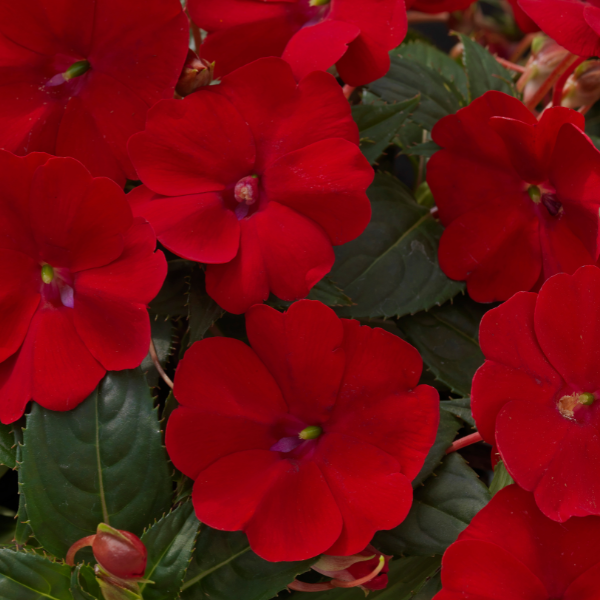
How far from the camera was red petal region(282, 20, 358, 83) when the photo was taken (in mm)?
→ 444

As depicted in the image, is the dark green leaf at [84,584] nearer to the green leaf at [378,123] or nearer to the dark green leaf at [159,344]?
the dark green leaf at [159,344]

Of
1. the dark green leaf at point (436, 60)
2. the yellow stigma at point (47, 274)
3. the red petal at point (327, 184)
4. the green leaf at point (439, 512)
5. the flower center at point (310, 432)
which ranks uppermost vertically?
the red petal at point (327, 184)

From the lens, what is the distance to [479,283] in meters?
0.55

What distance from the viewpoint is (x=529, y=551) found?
1.38 ft

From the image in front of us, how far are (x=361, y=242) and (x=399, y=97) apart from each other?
0.51ft

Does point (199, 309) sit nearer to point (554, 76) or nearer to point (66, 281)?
point (66, 281)

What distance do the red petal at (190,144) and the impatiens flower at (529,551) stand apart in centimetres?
30

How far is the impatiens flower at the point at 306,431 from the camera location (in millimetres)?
425

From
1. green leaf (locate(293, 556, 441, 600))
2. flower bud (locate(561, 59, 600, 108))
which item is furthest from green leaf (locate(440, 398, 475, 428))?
flower bud (locate(561, 59, 600, 108))

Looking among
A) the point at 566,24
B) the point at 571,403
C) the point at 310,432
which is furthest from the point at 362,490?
the point at 566,24

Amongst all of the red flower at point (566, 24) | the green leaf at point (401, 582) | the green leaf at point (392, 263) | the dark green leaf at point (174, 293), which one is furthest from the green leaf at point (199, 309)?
the red flower at point (566, 24)

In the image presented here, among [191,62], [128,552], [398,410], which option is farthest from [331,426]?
[191,62]

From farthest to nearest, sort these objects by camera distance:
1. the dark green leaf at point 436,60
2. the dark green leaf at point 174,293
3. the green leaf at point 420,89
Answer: the dark green leaf at point 436,60 → the green leaf at point 420,89 → the dark green leaf at point 174,293

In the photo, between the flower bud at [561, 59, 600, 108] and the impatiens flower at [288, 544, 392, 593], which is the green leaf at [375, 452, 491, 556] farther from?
the flower bud at [561, 59, 600, 108]
